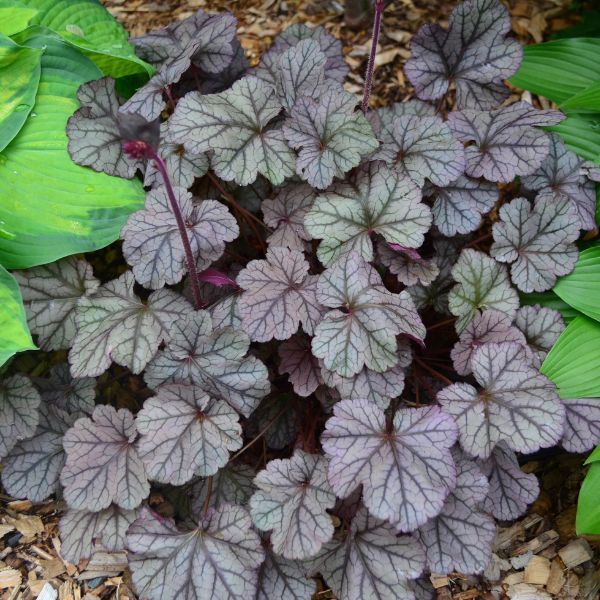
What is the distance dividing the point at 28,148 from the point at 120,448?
1.05m

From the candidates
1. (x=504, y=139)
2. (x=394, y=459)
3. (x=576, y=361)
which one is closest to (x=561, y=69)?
(x=504, y=139)

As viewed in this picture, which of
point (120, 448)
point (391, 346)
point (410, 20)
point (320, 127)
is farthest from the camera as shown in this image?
point (410, 20)

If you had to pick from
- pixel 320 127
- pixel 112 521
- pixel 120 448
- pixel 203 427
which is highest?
pixel 320 127

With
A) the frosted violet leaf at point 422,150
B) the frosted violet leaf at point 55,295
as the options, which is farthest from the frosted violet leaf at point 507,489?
the frosted violet leaf at point 55,295

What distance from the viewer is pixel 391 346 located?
1786mm

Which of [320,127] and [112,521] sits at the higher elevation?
[320,127]

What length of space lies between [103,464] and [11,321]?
0.48 meters

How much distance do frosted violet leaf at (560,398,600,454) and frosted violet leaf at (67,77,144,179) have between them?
1.53 m

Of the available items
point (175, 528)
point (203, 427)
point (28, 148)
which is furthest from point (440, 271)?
point (28, 148)

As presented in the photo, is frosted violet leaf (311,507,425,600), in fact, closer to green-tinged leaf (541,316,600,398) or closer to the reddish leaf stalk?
green-tinged leaf (541,316,600,398)

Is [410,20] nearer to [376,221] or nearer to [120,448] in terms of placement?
[376,221]

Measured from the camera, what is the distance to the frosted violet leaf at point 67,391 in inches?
82.8

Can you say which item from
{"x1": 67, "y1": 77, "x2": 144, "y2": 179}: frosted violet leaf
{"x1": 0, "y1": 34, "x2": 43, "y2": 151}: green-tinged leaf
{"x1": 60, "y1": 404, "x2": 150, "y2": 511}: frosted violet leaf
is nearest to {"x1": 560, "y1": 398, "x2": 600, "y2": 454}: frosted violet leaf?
{"x1": 60, "y1": 404, "x2": 150, "y2": 511}: frosted violet leaf

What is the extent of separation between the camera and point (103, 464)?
1892 mm
